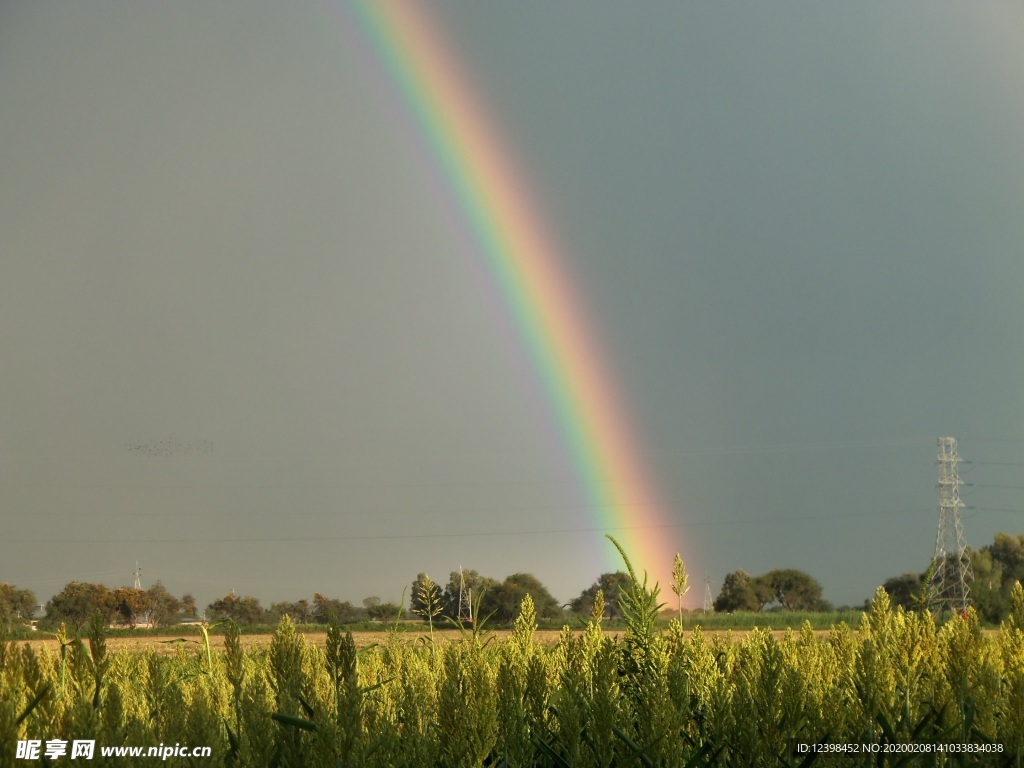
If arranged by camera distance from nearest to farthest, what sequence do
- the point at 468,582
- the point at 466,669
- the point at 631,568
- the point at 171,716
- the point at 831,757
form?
the point at 171,716, the point at 831,757, the point at 466,669, the point at 631,568, the point at 468,582

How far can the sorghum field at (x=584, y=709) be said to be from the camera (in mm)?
1528

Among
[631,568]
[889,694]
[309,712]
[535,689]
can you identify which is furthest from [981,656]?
[309,712]

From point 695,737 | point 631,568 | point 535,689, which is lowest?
point 695,737

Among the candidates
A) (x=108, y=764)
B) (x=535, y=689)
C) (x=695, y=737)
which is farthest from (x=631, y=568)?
(x=108, y=764)

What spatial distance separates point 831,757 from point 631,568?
3.70ft

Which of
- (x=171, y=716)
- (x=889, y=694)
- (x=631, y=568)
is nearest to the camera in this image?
(x=171, y=716)

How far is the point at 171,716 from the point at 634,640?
5.62 ft

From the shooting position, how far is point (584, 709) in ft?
7.02

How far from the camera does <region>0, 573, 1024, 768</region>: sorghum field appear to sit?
5.01ft

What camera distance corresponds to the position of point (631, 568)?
3.01m

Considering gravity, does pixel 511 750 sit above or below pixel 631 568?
below

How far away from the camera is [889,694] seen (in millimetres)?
2107

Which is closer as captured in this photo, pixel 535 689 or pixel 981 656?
pixel 535 689

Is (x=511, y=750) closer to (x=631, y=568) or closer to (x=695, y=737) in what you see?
(x=695, y=737)
